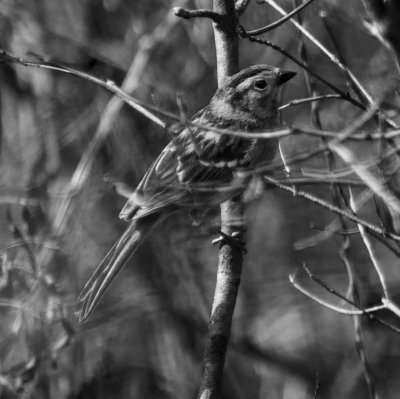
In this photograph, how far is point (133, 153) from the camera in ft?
22.0

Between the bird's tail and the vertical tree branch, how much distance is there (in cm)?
51

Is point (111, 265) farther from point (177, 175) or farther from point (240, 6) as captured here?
point (240, 6)

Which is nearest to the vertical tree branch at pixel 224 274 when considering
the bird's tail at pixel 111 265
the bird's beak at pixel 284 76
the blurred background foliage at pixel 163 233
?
the bird's beak at pixel 284 76

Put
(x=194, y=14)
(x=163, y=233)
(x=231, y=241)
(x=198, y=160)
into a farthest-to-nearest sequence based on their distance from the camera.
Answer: (x=163, y=233) < (x=198, y=160) < (x=231, y=241) < (x=194, y=14)

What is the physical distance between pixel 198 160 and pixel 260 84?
857 mm

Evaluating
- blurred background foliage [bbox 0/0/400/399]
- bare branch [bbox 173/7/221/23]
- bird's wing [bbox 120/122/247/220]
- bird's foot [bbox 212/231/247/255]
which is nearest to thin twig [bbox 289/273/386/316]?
bird's foot [bbox 212/231/247/255]

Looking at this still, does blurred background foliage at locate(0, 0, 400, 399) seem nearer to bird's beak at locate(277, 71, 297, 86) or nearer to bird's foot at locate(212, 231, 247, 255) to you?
bird's beak at locate(277, 71, 297, 86)

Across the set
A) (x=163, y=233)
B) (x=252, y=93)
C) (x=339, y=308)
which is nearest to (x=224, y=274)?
(x=339, y=308)

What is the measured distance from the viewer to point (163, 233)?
727 cm

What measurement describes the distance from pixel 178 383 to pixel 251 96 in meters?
2.68

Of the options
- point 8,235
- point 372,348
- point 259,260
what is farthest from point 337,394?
point 8,235

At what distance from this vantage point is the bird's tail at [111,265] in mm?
4844

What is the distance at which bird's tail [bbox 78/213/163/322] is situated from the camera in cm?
484

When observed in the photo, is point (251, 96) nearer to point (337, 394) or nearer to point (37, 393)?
point (37, 393)
